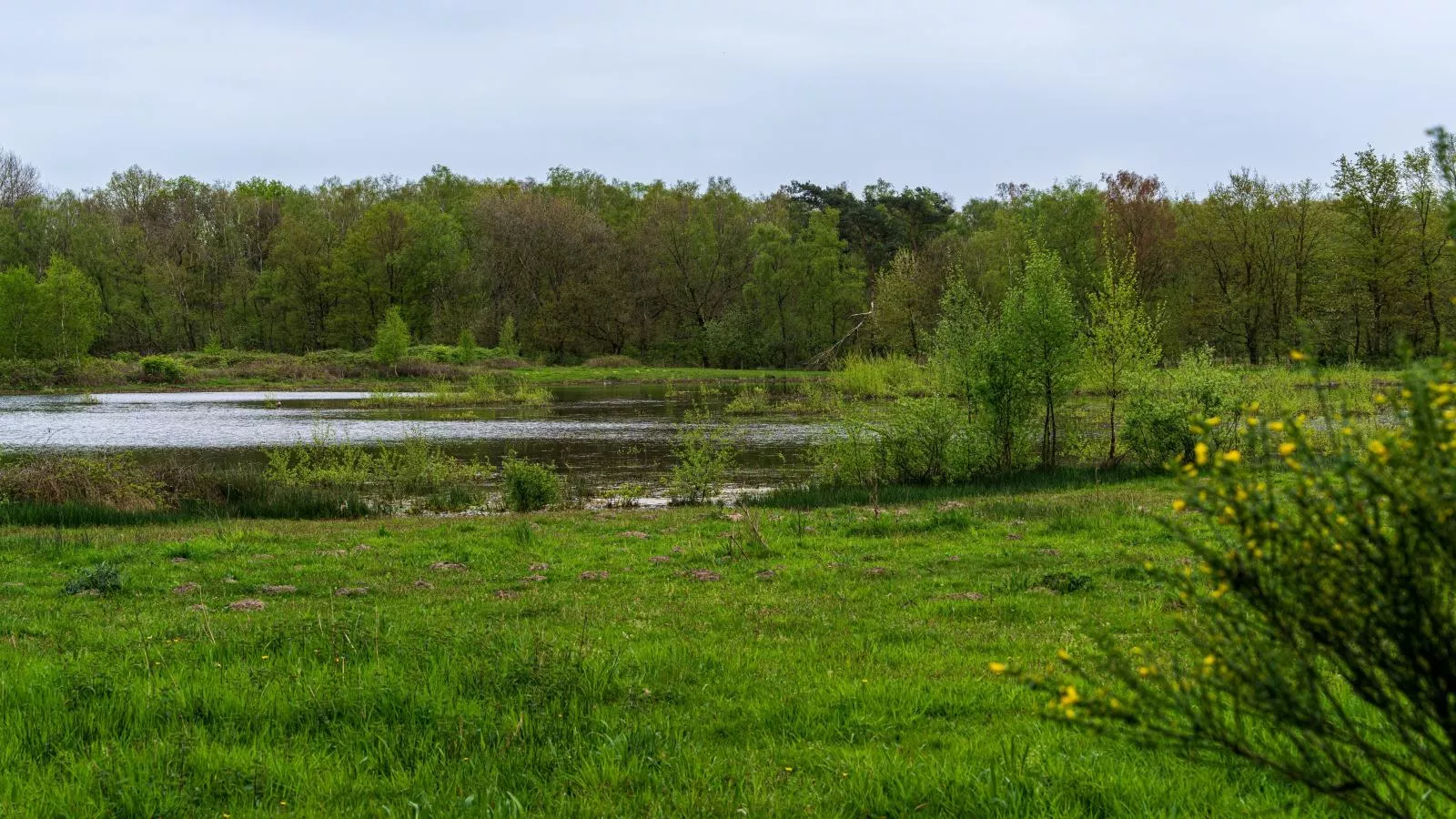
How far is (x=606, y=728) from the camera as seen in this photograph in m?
5.93

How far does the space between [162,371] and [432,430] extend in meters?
45.7

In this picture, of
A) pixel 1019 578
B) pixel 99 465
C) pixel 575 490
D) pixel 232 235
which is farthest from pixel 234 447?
pixel 232 235

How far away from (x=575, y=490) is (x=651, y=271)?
78.6m

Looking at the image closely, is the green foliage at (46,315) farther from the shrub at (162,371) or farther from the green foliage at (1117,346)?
the green foliage at (1117,346)

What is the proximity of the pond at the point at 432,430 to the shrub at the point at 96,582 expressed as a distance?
584 inches

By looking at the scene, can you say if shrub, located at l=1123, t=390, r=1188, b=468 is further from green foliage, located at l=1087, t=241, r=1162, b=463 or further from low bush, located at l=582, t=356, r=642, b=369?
low bush, located at l=582, t=356, r=642, b=369

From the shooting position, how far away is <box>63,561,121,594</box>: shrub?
10961 mm

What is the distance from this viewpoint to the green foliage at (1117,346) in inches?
1006

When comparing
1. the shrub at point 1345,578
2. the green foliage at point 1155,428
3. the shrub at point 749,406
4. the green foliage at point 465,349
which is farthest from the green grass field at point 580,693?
the green foliage at point 465,349

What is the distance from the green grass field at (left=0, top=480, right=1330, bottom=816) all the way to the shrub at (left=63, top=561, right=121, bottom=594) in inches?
8.3

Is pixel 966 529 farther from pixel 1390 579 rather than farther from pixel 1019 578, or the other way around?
pixel 1390 579

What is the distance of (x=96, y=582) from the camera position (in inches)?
437

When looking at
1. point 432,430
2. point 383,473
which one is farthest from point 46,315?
point 383,473

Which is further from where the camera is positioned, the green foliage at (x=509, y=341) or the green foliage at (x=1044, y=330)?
the green foliage at (x=509, y=341)
